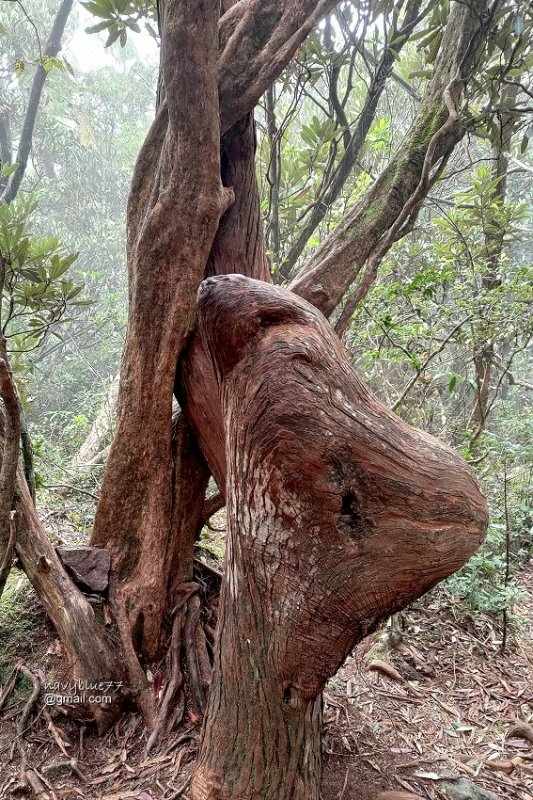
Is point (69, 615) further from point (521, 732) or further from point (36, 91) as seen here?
point (36, 91)

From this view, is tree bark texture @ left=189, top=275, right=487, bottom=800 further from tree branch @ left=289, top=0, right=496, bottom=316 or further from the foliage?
the foliage

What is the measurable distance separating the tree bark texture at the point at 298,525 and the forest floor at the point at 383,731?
32 cm

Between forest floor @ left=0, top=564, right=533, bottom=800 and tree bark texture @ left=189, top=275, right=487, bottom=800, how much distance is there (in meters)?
0.32

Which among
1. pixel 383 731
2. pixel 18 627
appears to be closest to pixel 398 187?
pixel 383 731

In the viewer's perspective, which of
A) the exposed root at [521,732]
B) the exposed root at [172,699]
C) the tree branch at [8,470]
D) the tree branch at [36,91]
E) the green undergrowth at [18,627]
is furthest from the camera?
the tree branch at [36,91]

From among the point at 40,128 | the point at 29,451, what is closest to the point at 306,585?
the point at 29,451

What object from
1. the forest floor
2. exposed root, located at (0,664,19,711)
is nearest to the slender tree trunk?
the forest floor

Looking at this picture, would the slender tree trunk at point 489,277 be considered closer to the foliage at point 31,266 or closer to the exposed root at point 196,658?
the exposed root at point 196,658

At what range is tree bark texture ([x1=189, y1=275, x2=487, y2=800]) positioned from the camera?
1.29 m

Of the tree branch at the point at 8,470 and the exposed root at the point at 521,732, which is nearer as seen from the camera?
the tree branch at the point at 8,470

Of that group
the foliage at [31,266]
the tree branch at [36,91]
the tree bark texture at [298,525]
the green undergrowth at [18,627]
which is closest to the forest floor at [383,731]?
the green undergrowth at [18,627]

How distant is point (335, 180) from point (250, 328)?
96.0 inches

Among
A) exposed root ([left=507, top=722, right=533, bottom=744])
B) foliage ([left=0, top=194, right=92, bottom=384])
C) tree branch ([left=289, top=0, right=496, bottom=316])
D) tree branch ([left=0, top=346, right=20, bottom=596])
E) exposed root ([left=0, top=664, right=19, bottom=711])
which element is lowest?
exposed root ([left=0, top=664, right=19, bottom=711])

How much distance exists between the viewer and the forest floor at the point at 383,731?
164 cm
